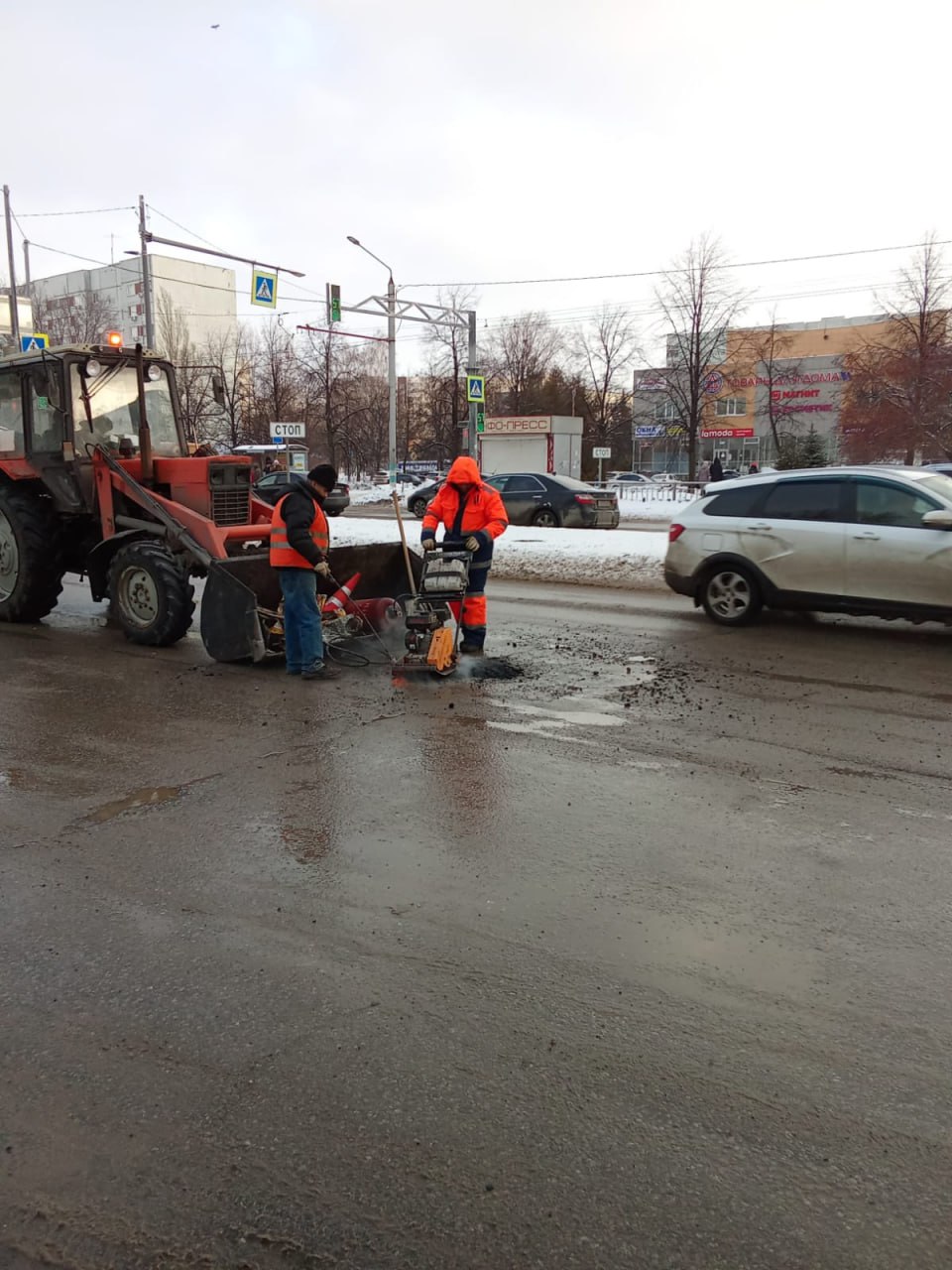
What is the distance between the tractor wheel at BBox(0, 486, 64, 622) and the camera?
9773mm

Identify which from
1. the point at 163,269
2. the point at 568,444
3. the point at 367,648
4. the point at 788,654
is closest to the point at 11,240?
the point at 568,444

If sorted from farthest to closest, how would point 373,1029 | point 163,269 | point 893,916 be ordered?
point 163,269 < point 893,916 < point 373,1029

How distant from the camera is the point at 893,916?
3.72 meters

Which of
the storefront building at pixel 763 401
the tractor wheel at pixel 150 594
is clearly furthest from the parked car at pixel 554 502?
the storefront building at pixel 763 401

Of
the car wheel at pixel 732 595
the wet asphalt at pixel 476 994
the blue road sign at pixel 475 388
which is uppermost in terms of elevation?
the blue road sign at pixel 475 388

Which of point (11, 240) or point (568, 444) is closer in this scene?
point (11, 240)

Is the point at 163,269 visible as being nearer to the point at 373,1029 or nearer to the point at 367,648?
the point at 367,648

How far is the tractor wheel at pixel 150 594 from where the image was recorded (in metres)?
8.62

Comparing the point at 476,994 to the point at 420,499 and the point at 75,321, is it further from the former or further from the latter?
the point at 75,321

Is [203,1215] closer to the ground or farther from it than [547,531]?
closer to the ground

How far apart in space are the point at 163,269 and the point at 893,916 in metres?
90.9

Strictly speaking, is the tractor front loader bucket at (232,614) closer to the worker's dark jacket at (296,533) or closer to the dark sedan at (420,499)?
the worker's dark jacket at (296,533)

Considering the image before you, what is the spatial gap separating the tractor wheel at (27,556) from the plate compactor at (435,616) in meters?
4.40

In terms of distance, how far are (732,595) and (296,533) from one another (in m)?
4.89
